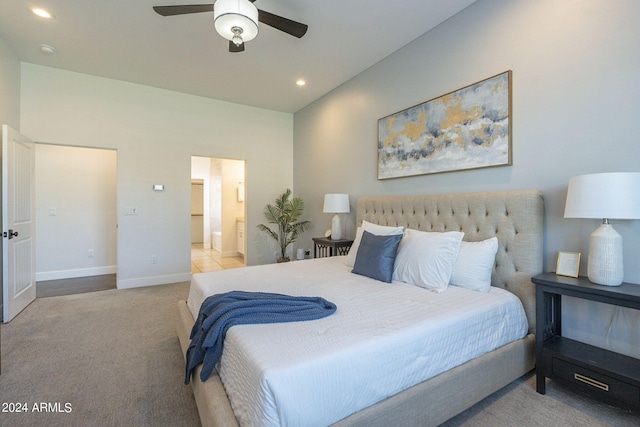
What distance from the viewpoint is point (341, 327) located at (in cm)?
143

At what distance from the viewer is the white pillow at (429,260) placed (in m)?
2.16

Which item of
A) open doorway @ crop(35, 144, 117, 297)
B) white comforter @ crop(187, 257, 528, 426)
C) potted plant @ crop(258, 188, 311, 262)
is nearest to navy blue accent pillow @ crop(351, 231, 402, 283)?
white comforter @ crop(187, 257, 528, 426)

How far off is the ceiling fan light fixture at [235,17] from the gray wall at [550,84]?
6.14ft

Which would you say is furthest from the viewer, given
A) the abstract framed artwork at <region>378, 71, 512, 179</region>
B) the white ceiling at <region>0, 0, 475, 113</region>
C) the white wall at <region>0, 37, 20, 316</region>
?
the white wall at <region>0, 37, 20, 316</region>

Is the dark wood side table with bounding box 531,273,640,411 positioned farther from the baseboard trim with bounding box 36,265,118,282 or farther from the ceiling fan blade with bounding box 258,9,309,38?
the baseboard trim with bounding box 36,265,118,282

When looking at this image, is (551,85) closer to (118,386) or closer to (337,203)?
(337,203)

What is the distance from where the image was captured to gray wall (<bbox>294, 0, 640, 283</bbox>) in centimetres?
178

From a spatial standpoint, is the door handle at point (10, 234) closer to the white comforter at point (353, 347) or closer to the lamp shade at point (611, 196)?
the white comforter at point (353, 347)

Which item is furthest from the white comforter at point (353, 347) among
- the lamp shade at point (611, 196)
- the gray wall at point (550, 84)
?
the gray wall at point (550, 84)

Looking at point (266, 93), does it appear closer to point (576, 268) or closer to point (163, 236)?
point (163, 236)

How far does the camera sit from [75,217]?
489 cm

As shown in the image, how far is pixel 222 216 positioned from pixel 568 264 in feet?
21.6

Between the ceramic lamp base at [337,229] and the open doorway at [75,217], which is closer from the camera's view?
the ceramic lamp base at [337,229]

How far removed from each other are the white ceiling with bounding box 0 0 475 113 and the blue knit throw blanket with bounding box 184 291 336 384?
2.54 m
